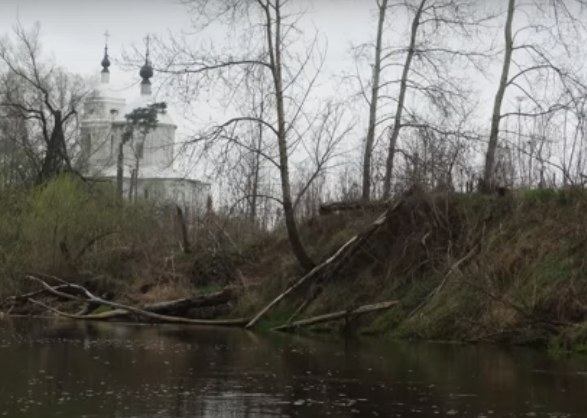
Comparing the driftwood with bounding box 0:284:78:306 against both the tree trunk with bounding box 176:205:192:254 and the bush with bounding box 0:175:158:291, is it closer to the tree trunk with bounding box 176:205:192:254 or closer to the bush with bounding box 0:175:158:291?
the bush with bounding box 0:175:158:291

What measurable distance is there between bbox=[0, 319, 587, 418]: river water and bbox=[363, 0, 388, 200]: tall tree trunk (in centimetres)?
966

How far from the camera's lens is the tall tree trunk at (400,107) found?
3491cm

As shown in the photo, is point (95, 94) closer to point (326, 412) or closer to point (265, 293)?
point (265, 293)

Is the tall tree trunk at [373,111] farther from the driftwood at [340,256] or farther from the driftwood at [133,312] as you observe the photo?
the driftwood at [133,312]

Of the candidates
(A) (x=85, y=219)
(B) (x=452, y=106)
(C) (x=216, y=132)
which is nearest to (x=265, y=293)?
(C) (x=216, y=132)

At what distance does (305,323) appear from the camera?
31250 millimetres

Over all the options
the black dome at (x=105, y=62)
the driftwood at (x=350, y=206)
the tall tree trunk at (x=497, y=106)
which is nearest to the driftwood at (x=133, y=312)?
the driftwood at (x=350, y=206)

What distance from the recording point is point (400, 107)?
36.2m

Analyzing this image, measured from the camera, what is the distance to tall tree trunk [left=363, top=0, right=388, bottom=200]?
119 ft

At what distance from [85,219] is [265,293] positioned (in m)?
13.2

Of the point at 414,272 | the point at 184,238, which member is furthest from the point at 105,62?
the point at 414,272

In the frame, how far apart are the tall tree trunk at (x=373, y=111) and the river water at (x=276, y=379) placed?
966 cm

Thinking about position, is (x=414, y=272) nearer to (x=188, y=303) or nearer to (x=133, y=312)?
(x=188, y=303)

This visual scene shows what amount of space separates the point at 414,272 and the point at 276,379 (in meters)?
13.5
